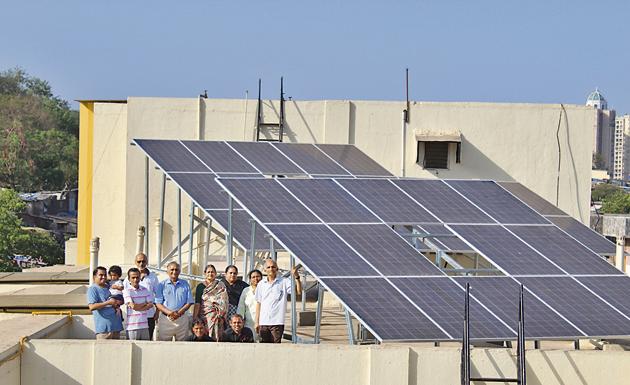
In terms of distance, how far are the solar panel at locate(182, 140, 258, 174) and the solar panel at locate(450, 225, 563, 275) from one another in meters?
7.61

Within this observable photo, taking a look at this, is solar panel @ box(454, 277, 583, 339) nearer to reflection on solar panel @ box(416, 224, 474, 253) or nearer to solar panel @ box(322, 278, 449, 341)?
solar panel @ box(322, 278, 449, 341)

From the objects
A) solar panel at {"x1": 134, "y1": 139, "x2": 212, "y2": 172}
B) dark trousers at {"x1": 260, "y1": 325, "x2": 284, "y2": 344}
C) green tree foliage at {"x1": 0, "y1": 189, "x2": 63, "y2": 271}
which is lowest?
green tree foliage at {"x1": 0, "y1": 189, "x2": 63, "y2": 271}

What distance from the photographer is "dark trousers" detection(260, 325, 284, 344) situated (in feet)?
54.0

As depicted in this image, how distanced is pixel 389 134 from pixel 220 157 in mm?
10448

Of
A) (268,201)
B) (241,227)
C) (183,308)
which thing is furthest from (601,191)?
(183,308)

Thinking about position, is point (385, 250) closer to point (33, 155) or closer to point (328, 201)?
point (328, 201)

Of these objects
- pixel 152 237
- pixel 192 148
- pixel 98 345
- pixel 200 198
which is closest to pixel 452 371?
pixel 98 345

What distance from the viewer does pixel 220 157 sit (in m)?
26.1

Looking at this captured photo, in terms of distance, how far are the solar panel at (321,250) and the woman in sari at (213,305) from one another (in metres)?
0.98

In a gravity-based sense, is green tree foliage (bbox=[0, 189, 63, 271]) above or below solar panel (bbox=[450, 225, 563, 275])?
below

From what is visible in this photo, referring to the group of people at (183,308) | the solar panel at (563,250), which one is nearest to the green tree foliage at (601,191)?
the solar panel at (563,250)

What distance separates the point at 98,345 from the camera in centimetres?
1554

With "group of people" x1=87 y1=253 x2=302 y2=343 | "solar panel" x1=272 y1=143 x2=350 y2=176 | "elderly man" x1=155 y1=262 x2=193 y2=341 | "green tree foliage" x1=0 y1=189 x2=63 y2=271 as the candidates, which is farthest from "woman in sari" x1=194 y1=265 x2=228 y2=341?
"green tree foliage" x1=0 y1=189 x2=63 y2=271

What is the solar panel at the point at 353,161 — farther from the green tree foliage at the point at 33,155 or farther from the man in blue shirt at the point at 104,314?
the green tree foliage at the point at 33,155
